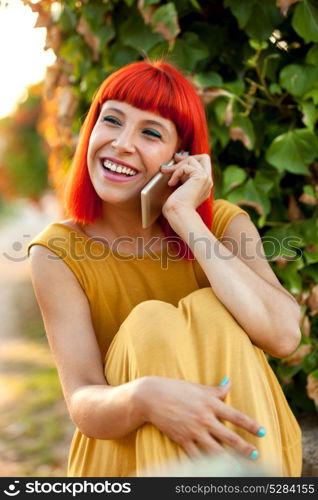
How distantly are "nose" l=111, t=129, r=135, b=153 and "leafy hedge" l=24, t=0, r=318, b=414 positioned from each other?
0.62 meters

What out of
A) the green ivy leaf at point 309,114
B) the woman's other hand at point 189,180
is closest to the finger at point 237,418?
the woman's other hand at point 189,180

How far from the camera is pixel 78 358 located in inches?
76.7

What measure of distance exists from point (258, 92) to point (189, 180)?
823mm

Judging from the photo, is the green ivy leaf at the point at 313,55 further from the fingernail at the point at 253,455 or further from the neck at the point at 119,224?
the fingernail at the point at 253,455

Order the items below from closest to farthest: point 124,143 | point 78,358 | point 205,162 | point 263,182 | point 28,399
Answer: point 78,358
point 124,143
point 205,162
point 263,182
point 28,399

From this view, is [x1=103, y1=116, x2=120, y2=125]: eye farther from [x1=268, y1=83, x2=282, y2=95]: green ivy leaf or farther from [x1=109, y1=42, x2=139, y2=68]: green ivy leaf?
[x1=268, y1=83, x2=282, y2=95]: green ivy leaf

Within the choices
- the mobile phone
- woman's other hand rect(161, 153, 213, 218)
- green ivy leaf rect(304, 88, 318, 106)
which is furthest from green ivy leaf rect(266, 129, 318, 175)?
the mobile phone

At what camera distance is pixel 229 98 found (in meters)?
2.60

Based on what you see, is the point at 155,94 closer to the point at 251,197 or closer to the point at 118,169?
the point at 118,169

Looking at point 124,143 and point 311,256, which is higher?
point 124,143

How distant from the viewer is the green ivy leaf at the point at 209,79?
257 cm

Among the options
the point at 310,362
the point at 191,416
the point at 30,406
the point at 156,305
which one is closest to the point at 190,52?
the point at 156,305

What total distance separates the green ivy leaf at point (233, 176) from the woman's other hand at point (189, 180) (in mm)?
431
